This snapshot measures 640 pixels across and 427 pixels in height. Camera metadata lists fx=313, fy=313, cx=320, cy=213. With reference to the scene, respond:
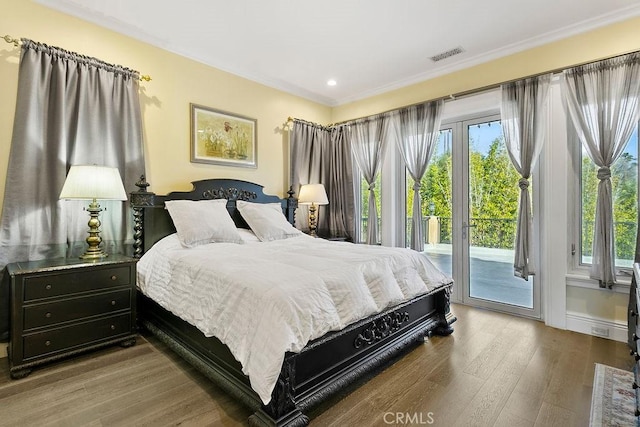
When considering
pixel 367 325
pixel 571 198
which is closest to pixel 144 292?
pixel 367 325

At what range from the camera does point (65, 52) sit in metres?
2.62

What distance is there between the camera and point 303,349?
1.66 m

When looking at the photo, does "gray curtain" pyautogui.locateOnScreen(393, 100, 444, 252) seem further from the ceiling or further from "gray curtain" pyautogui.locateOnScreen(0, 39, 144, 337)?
"gray curtain" pyautogui.locateOnScreen(0, 39, 144, 337)

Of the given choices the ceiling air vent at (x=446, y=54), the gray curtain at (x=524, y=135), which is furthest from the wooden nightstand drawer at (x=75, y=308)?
the ceiling air vent at (x=446, y=54)

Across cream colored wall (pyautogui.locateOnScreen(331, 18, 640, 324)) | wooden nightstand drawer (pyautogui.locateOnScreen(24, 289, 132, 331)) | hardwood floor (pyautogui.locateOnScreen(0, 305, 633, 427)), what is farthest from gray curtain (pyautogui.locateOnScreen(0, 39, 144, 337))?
cream colored wall (pyautogui.locateOnScreen(331, 18, 640, 324))

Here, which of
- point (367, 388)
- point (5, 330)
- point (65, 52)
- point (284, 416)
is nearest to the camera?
point (284, 416)

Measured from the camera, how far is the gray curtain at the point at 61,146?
243 centimetres

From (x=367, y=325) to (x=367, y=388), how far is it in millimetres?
388

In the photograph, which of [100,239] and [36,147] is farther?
[100,239]

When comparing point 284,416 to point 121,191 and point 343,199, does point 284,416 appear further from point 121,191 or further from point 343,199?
point 343,199

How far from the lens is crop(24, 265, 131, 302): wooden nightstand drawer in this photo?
2191mm

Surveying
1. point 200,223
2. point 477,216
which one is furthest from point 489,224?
point 200,223

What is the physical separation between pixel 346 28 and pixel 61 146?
2.72 metres

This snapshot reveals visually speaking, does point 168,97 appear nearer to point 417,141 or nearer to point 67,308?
point 67,308
